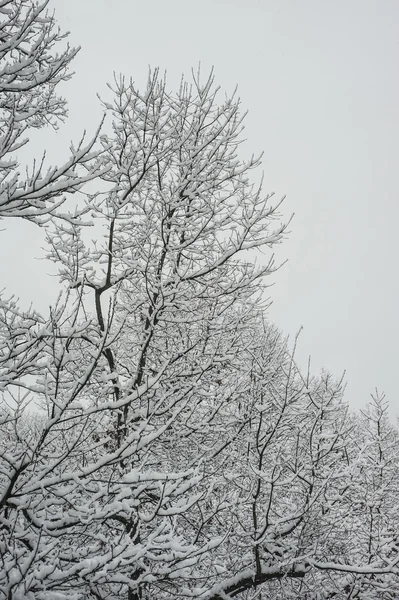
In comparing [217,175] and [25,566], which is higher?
[217,175]

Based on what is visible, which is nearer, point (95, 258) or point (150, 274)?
point (150, 274)

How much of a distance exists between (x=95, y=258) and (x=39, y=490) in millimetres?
3269

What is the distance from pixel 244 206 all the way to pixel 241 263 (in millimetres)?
731

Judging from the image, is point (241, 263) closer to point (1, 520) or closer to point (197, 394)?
point (197, 394)

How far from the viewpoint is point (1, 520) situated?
7.80 feet

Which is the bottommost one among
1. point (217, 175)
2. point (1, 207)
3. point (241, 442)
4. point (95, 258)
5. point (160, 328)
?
point (241, 442)

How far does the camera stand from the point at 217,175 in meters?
5.11

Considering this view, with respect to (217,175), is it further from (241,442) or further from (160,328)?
(241,442)

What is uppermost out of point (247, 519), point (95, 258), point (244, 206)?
point (244, 206)

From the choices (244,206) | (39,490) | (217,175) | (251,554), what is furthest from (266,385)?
(39,490)

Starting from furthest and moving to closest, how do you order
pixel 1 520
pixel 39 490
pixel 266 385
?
pixel 266 385, pixel 39 490, pixel 1 520

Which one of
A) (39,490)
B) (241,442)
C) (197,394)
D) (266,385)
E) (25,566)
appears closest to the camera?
(25,566)

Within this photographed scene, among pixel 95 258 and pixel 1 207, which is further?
pixel 95 258

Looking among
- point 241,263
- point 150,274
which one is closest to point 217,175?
point 241,263
